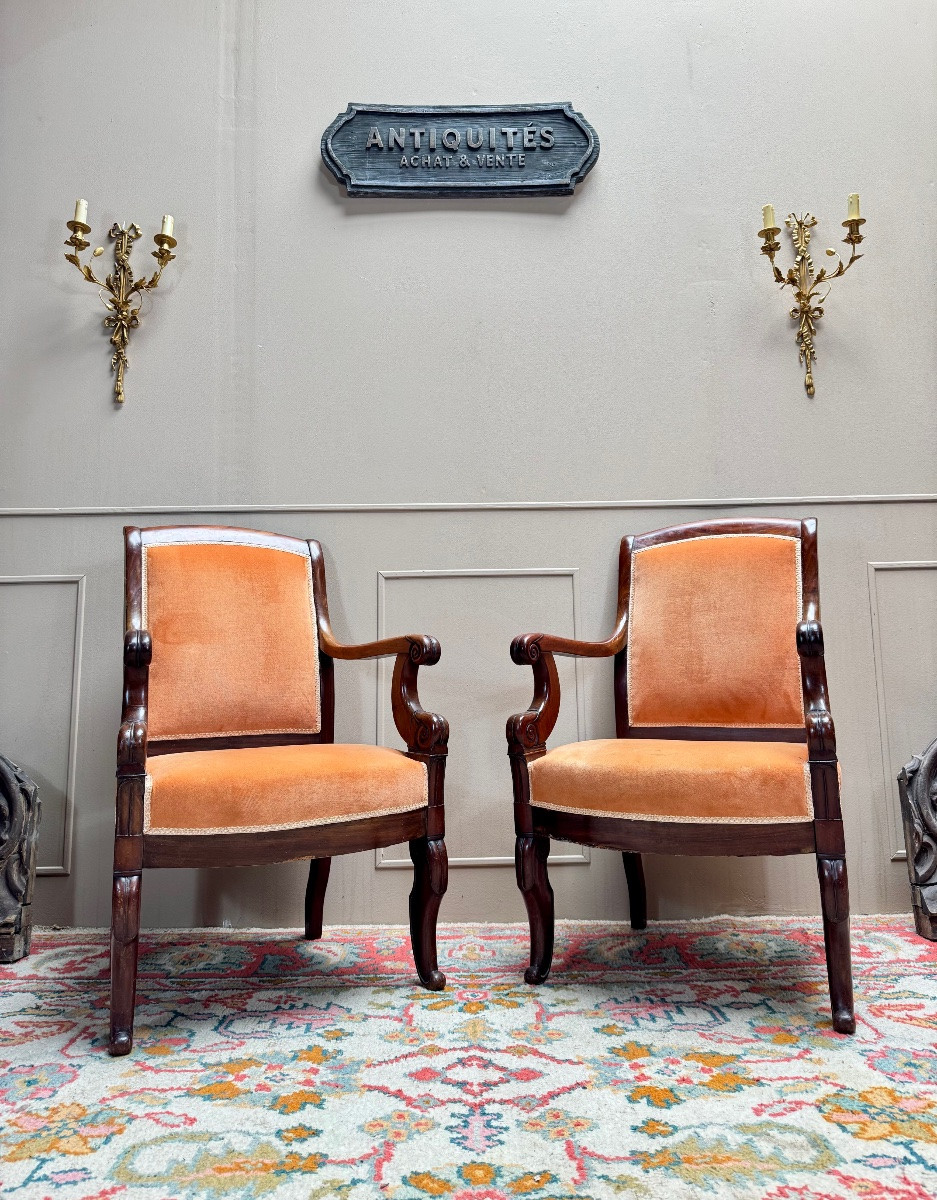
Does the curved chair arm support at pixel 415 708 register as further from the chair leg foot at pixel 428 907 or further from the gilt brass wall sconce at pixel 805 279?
the gilt brass wall sconce at pixel 805 279

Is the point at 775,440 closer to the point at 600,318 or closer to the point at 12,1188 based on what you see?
the point at 600,318

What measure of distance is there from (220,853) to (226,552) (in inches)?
32.7

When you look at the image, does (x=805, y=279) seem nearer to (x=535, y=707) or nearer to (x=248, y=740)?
(x=535, y=707)

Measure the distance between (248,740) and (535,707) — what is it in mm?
710

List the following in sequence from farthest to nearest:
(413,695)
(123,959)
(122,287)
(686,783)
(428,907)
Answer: (122,287) < (413,695) < (428,907) < (686,783) < (123,959)

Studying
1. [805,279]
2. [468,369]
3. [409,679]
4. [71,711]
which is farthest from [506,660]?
[805,279]

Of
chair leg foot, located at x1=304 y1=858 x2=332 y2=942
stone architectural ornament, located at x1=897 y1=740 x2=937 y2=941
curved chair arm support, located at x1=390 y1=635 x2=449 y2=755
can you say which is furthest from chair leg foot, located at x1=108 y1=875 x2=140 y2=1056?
stone architectural ornament, located at x1=897 y1=740 x2=937 y2=941

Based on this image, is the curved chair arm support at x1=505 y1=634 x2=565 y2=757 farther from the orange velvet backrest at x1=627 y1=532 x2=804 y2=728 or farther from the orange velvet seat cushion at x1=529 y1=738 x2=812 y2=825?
the orange velvet backrest at x1=627 y1=532 x2=804 y2=728

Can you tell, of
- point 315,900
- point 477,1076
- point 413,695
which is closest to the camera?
point 477,1076

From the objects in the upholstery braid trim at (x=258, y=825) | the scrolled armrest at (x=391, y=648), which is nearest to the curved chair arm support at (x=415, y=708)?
the scrolled armrest at (x=391, y=648)

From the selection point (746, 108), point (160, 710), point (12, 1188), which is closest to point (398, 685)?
point (160, 710)

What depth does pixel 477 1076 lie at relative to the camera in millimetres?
1367

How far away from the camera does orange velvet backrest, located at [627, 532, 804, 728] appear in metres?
2.08

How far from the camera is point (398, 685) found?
198 centimetres
